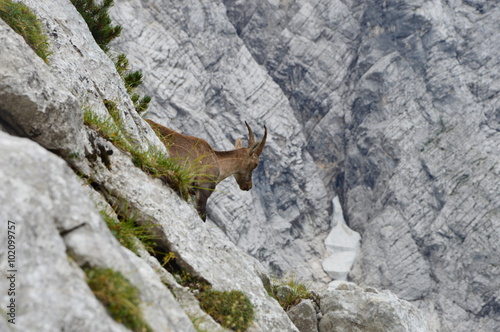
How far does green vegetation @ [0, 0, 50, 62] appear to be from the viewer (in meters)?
7.30

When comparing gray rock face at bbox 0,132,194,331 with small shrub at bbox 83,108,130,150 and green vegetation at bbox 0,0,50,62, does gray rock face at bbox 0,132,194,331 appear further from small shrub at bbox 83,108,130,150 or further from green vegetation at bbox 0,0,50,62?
green vegetation at bbox 0,0,50,62

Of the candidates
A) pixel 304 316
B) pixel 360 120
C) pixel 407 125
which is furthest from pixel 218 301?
pixel 360 120

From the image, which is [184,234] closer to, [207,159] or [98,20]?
[207,159]

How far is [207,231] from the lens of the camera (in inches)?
320

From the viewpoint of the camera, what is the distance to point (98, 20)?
14.9m

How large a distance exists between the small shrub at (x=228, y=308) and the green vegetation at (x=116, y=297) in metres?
2.33

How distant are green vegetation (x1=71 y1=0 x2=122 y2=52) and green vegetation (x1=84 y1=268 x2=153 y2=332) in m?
11.4

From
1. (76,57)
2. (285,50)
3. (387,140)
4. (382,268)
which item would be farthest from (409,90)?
(76,57)

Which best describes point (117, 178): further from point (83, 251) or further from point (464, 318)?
point (464, 318)

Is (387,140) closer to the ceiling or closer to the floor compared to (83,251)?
closer to the floor

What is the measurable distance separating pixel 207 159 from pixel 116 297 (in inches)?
313

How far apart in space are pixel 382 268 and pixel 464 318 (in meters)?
12.6

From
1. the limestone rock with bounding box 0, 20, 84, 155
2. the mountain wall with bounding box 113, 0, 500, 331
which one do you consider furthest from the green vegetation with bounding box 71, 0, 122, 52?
the mountain wall with bounding box 113, 0, 500, 331

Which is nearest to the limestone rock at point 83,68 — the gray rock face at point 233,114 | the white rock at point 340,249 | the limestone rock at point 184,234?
the limestone rock at point 184,234
